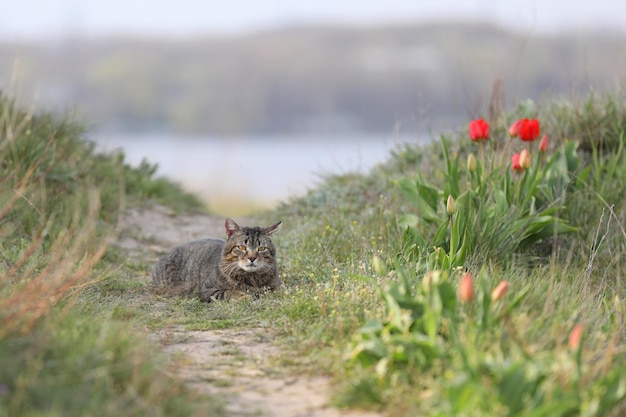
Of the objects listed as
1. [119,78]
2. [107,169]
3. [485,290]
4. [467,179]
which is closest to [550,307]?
[485,290]

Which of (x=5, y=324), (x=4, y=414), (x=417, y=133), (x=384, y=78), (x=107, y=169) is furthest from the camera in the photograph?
(x=384, y=78)

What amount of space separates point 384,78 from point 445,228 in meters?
27.2

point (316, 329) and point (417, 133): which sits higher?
point (417, 133)

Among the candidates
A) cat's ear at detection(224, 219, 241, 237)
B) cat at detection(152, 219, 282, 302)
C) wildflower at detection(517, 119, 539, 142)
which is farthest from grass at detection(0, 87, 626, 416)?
wildflower at detection(517, 119, 539, 142)

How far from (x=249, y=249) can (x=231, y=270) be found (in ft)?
0.78

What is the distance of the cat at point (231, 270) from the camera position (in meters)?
5.71

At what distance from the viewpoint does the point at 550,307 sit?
4.23 m

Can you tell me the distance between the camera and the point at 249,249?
5707 millimetres

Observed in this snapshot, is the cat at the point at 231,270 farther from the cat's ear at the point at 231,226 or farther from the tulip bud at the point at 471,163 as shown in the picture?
the tulip bud at the point at 471,163

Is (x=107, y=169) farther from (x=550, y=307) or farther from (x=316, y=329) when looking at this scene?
(x=550, y=307)

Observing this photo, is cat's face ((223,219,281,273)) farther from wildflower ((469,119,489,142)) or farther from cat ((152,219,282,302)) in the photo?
wildflower ((469,119,489,142))

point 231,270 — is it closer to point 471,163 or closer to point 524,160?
point 471,163

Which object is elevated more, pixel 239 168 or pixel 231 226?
pixel 231 226

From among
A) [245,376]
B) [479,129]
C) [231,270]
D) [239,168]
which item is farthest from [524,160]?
[239,168]
